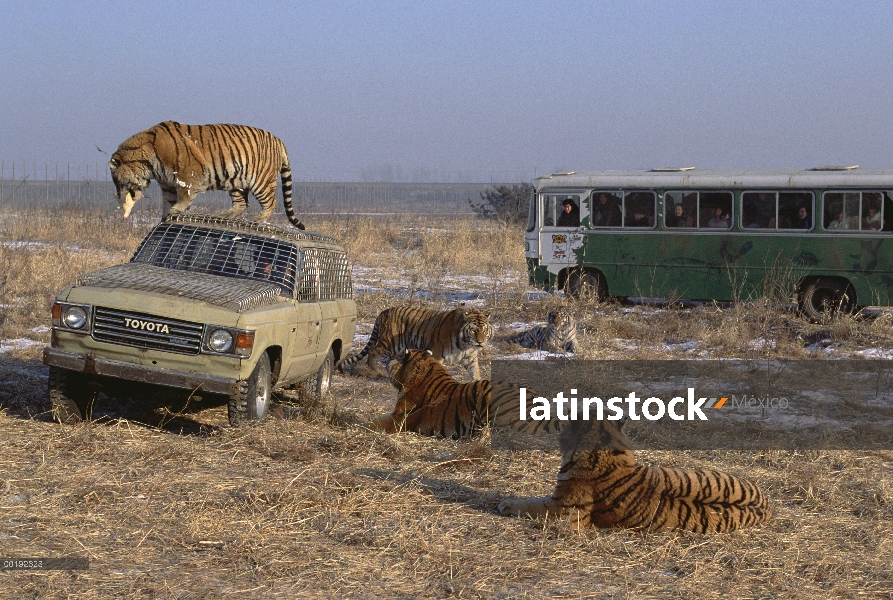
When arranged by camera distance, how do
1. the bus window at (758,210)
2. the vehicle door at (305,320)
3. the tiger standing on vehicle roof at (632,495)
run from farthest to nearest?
the bus window at (758,210) → the vehicle door at (305,320) → the tiger standing on vehicle roof at (632,495)

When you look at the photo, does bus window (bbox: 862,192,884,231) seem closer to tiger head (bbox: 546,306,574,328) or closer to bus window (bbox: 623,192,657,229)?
bus window (bbox: 623,192,657,229)

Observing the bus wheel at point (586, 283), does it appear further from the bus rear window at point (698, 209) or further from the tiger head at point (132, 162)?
the tiger head at point (132, 162)

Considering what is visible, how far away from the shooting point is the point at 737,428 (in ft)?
30.6

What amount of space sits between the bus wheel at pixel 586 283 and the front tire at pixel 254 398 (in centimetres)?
1025

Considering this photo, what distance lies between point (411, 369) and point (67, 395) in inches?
106

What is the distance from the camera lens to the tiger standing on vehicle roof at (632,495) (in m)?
5.78

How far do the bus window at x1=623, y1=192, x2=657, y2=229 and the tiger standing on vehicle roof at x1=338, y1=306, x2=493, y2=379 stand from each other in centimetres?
688

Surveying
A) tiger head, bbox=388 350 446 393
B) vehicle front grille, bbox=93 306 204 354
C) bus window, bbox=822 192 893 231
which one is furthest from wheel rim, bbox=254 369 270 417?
bus window, bbox=822 192 893 231

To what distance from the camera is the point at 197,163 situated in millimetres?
12602

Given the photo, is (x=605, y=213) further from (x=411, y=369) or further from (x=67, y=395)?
(x=67, y=395)

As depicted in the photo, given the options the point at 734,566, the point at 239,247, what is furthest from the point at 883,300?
the point at 734,566

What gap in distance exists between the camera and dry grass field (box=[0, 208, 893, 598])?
5039 millimetres

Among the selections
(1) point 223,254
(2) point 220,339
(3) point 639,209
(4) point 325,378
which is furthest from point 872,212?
(2) point 220,339

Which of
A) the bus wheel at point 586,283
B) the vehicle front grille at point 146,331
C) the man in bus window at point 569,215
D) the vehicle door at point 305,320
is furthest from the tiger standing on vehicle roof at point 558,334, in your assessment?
the vehicle front grille at point 146,331
